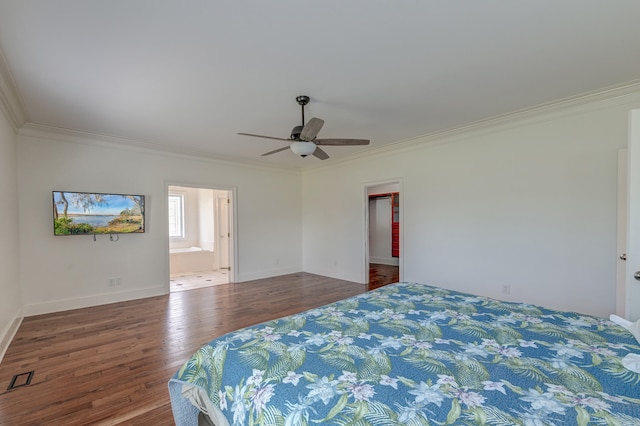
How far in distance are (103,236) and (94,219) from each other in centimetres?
32

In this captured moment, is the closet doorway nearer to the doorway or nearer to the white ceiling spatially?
the white ceiling

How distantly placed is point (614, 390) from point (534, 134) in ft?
11.3

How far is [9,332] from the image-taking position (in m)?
3.22

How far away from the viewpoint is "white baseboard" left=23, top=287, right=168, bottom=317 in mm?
4008

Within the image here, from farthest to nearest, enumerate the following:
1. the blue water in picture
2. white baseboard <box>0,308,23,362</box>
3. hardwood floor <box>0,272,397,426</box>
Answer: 1. the blue water in picture
2. white baseboard <box>0,308,23,362</box>
3. hardwood floor <box>0,272,397,426</box>

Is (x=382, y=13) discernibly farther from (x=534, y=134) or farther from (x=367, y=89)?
(x=534, y=134)

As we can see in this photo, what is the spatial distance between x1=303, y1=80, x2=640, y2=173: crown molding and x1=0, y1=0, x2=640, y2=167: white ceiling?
0.13m

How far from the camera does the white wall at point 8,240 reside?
119 inches

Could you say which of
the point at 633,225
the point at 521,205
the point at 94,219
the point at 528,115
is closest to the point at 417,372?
the point at 633,225

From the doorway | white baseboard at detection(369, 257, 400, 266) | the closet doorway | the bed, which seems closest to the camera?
the bed

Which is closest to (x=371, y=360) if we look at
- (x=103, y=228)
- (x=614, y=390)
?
(x=614, y=390)

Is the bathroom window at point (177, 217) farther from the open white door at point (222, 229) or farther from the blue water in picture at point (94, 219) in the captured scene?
the blue water in picture at point (94, 219)

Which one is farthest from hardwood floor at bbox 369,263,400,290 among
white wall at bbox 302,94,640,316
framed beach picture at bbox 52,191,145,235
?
framed beach picture at bbox 52,191,145,235

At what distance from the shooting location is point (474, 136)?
417cm
